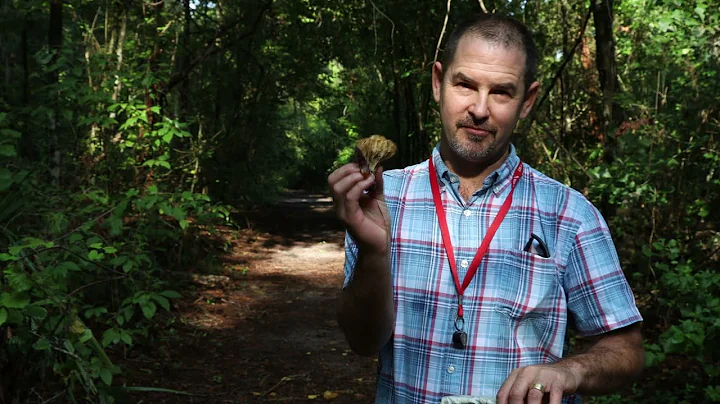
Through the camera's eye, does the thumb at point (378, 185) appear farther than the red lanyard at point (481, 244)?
No

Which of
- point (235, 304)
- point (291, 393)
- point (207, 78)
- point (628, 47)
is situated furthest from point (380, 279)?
point (207, 78)

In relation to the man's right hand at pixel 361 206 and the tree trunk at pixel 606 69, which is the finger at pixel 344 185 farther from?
the tree trunk at pixel 606 69

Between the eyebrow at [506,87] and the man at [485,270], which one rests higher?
the eyebrow at [506,87]

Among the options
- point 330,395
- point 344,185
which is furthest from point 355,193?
point 330,395

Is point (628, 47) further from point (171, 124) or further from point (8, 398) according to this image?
point (8, 398)

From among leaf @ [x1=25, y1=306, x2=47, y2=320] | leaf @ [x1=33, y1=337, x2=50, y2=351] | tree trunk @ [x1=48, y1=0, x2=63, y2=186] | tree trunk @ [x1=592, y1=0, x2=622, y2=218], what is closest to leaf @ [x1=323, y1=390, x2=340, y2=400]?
leaf @ [x1=33, y1=337, x2=50, y2=351]

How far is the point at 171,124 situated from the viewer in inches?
241

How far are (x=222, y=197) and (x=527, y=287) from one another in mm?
13453

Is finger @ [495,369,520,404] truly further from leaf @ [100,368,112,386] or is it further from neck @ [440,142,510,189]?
leaf @ [100,368,112,386]

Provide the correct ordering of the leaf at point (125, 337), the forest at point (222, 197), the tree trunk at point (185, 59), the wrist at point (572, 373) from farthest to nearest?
the tree trunk at point (185, 59), the leaf at point (125, 337), the forest at point (222, 197), the wrist at point (572, 373)

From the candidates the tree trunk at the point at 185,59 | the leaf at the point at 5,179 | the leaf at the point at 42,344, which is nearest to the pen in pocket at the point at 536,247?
the leaf at the point at 42,344

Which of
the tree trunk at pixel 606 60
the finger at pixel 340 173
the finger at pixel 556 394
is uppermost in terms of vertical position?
the tree trunk at pixel 606 60

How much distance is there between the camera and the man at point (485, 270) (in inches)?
71.7

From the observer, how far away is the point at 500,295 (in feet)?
6.07
